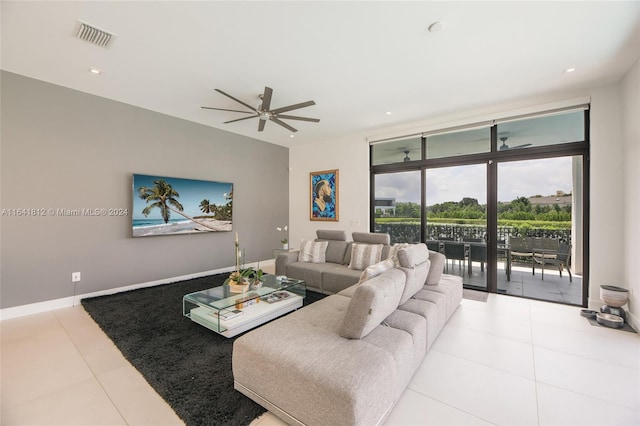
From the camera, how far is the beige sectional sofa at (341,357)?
142 cm

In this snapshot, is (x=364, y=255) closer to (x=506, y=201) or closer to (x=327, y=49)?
(x=506, y=201)

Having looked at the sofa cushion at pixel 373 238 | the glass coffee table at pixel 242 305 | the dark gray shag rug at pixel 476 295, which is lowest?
the dark gray shag rug at pixel 476 295

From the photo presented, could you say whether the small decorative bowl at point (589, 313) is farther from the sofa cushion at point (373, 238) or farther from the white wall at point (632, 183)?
the sofa cushion at point (373, 238)

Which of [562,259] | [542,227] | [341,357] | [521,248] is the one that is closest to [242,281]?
[341,357]

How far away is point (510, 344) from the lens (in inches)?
104

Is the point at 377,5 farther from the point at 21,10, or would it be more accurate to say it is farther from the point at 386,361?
the point at 21,10

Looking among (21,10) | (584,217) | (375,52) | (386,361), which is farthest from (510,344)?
(21,10)

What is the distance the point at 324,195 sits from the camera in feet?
20.6

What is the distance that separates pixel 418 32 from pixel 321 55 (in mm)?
997

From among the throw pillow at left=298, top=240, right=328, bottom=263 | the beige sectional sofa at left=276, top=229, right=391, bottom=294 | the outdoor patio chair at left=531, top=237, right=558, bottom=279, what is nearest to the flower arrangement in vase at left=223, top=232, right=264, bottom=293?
the beige sectional sofa at left=276, top=229, right=391, bottom=294

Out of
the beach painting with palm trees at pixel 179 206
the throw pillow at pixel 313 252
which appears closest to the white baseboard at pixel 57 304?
the beach painting with palm trees at pixel 179 206

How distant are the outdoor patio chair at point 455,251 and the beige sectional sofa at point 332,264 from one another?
1299mm

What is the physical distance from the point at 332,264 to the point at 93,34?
412 centimetres

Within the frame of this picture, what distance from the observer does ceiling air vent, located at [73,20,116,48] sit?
2447 millimetres
